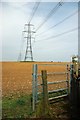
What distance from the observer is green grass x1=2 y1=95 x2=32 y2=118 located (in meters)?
8.67

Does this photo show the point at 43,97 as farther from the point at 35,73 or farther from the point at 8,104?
the point at 8,104

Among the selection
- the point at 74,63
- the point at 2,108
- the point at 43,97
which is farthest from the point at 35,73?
the point at 74,63

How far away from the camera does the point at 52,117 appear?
8.59 meters

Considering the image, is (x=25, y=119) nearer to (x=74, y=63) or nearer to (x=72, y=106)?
(x=72, y=106)

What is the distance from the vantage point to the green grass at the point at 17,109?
867 cm

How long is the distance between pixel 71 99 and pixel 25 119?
278cm

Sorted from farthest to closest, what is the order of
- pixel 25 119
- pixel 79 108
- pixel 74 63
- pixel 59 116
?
pixel 74 63 → pixel 79 108 → pixel 59 116 → pixel 25 119

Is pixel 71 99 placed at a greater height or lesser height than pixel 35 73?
lesser

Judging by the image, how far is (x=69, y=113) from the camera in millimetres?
9188

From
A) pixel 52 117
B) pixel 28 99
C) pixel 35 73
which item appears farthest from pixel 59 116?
pixel 28 99

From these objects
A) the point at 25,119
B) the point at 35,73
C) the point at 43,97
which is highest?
the point at 35,73

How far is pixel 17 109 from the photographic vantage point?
938cm

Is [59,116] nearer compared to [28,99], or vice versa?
[59,116]

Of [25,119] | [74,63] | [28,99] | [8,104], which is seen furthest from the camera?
[74,63]
